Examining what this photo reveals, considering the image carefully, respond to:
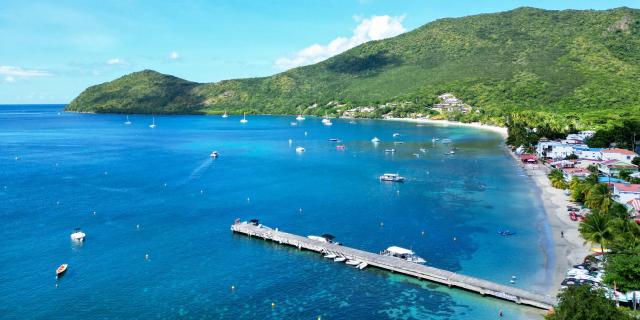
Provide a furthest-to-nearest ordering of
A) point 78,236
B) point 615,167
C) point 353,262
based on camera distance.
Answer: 1. point 615,167
2. point 78,236
3. point 353,262

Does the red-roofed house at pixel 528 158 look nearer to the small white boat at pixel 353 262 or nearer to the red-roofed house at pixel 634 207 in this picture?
the red-roofed house at pixel 634 207

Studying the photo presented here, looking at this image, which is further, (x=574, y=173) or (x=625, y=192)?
(x=574, y=173)

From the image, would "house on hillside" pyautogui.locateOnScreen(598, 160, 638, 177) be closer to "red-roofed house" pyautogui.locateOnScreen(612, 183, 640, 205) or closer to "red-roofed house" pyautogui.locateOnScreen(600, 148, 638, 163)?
"red-roofed house" pyautogui.locateOnScreen(600, 148, 638, 163)

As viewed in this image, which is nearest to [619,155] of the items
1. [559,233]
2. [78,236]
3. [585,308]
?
[559,233]

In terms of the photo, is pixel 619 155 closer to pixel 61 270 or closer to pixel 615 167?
pixel 615 167

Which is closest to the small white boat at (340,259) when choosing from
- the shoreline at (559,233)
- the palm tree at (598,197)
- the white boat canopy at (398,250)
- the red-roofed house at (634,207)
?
the white boat canopy at (398,250)

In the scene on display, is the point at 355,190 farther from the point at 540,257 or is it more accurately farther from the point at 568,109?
the point at 568,109

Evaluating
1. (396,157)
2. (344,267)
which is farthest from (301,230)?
(396,157)
